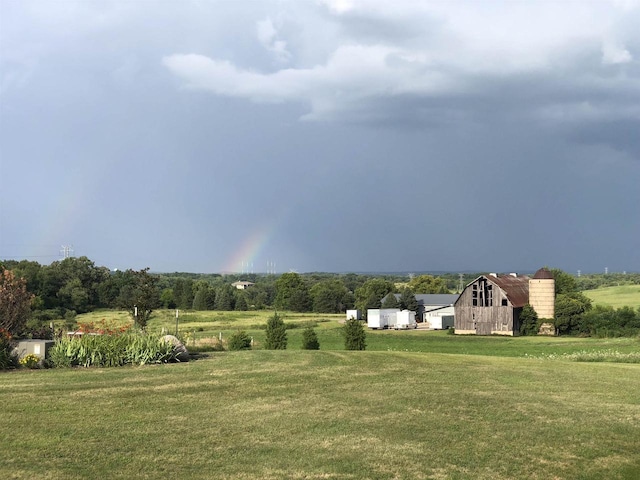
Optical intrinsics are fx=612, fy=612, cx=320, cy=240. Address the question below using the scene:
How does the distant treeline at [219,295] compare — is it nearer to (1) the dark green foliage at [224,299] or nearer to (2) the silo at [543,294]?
(1) the dark green foliage at [224,299]

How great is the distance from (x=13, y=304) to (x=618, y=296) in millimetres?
95138

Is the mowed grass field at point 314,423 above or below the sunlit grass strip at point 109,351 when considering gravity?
below

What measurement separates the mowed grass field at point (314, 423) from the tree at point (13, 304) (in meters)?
4.58

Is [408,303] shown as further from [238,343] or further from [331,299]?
[238,343]

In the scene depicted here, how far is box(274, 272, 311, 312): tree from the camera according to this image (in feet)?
357

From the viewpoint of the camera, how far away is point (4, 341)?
16359 millimetres

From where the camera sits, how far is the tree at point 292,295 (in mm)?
108750

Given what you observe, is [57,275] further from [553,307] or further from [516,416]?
[516,416]

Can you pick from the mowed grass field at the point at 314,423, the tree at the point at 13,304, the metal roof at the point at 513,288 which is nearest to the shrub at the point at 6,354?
the mowed grass field at the point at 314,423

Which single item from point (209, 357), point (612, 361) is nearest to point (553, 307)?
point (612, 361)

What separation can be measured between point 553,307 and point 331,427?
5701 centimetres

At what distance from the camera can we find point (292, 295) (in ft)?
360

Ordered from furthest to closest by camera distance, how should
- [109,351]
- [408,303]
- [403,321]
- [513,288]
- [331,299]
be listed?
[331,299]
[408,303]
[403,321]
[513,288]
[109,351]

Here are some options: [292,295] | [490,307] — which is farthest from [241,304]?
[490,307]
